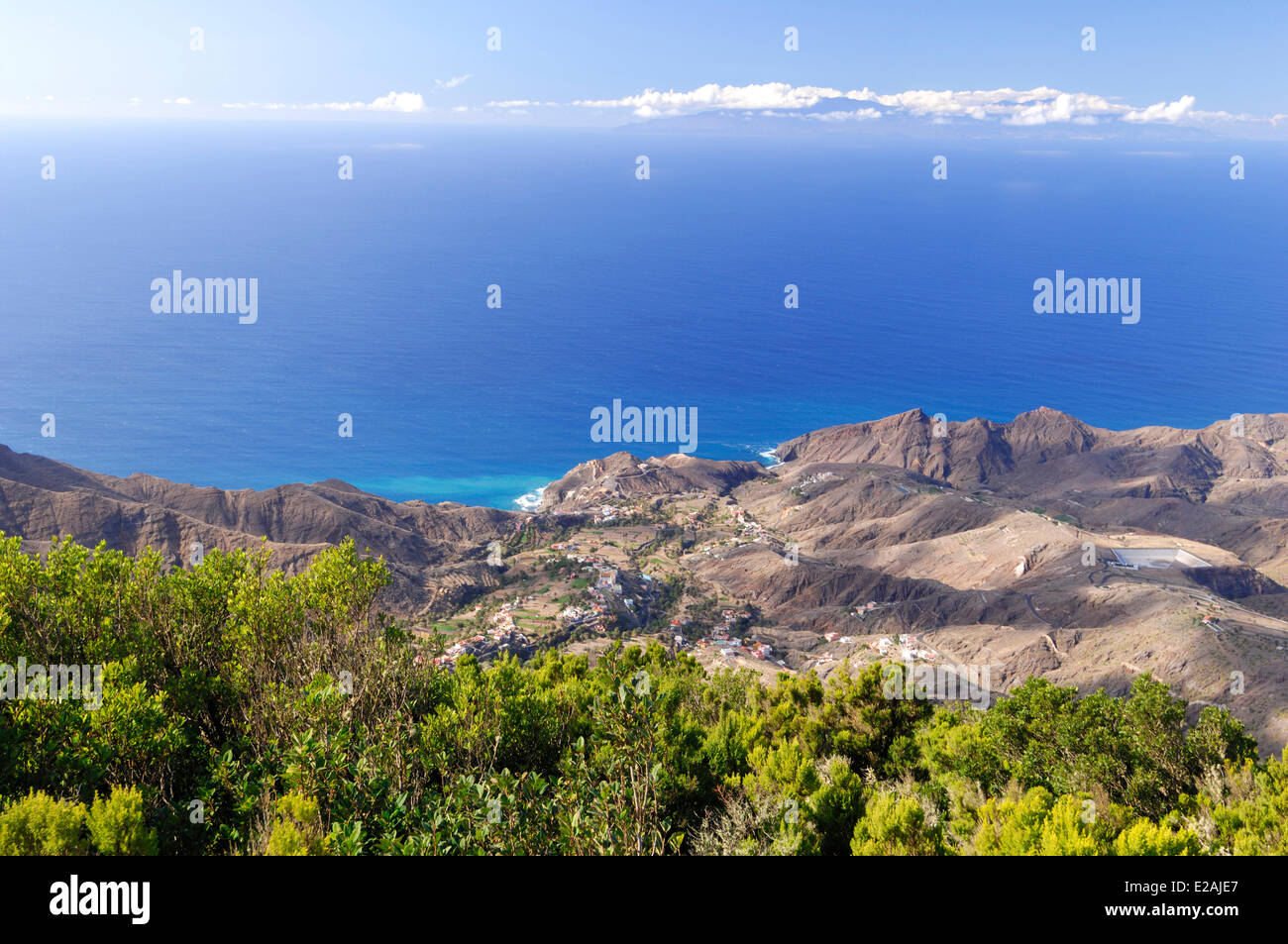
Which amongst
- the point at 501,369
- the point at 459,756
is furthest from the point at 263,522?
the point at 501,369

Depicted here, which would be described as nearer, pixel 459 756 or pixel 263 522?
pixel 459 756

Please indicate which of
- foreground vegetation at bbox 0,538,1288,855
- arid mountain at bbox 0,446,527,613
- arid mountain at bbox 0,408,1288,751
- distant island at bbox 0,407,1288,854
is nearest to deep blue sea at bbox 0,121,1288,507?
arid mountain at bbox 0,446,527,613

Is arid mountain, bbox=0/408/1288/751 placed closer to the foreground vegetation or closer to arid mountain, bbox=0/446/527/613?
arid mountain, bbox=0/446/527/613

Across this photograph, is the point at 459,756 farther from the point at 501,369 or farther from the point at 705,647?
the point at 501,369

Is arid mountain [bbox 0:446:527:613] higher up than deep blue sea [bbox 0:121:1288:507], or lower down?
lower down
